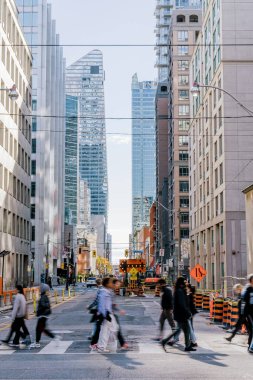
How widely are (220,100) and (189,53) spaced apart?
5942 cm

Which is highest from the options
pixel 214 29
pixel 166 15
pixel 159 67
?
pixel 166 15

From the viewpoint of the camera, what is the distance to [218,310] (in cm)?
2459

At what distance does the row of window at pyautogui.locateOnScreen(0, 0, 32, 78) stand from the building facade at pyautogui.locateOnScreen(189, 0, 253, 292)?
806 inches

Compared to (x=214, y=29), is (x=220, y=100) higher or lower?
lower

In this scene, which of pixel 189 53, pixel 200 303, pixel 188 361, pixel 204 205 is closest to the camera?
pixel 188 361

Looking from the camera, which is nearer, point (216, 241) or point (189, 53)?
point (216, 241)

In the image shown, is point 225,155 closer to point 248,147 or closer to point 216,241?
point 248,147

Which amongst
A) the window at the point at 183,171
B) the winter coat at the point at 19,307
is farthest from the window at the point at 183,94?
the winter coat at the point at 19,307

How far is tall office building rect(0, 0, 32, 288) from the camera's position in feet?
185

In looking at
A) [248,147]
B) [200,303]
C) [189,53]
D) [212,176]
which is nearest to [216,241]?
[212,176]

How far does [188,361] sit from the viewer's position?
43.3ft

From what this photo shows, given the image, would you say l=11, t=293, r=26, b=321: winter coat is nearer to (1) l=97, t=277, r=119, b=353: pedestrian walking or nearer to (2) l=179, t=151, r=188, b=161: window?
(1) l=97, t=277, r=119, b=353: pedestrian walking

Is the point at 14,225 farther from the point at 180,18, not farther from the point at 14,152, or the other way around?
the point at 180,18

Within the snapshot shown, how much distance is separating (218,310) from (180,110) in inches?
3587
